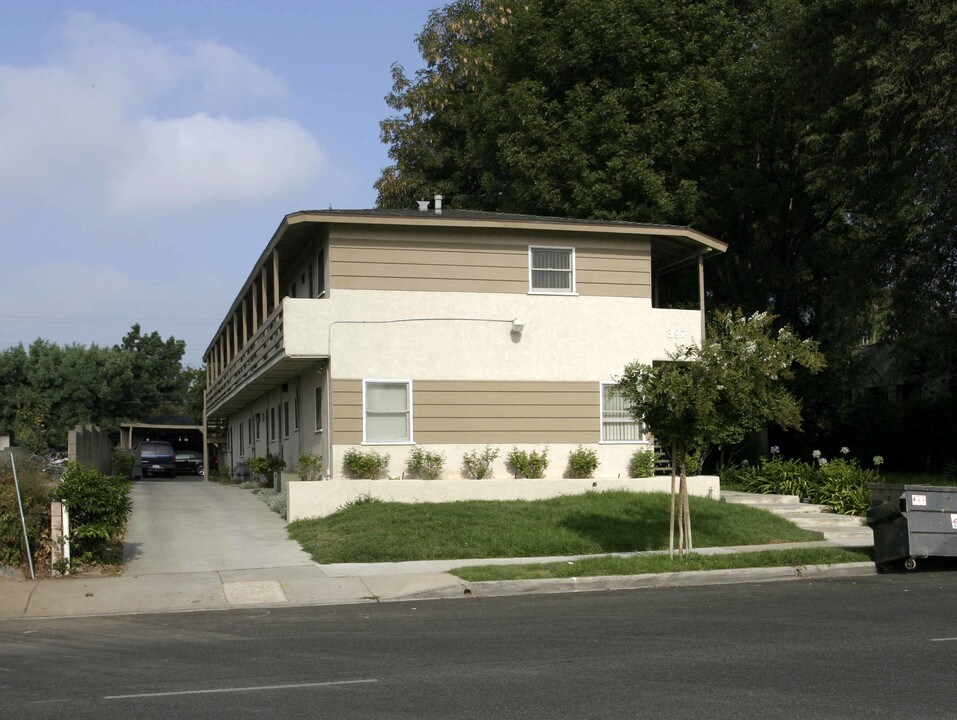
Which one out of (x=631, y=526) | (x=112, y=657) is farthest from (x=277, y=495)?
(x=112, y=657)

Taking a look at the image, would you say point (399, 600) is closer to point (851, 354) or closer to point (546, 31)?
point (851, 354)

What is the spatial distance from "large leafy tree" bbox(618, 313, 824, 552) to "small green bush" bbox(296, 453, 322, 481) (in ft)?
26.4

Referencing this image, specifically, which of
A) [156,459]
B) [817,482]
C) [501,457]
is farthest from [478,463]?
[156,459]

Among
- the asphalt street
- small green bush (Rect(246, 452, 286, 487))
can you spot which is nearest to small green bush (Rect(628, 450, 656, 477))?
the asphalt street

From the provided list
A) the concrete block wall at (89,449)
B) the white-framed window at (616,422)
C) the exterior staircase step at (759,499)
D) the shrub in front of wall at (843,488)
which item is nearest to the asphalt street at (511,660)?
the concrete block wall at (89,449)

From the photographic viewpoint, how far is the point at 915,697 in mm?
7637

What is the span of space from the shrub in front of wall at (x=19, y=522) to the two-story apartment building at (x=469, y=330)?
647 cm

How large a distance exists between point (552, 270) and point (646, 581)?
32.3ft

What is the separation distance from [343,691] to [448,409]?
47.1 feet

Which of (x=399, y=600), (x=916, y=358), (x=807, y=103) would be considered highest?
(x=807, y=103)

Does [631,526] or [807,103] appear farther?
[807,103]

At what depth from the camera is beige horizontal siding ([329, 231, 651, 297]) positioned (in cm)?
2214

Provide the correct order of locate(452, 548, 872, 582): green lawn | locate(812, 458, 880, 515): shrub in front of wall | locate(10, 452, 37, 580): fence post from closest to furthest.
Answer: locate(452, 548, 872, 582): green lawn → locate(10, 452, 37, 580): fence post → locate(812, 458, 880, 515): shrub in front of wall

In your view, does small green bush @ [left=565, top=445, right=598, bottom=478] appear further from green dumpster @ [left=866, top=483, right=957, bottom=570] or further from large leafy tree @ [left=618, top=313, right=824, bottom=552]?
green dumpster @ [left=866, top=483, right=957, bottom=570]
